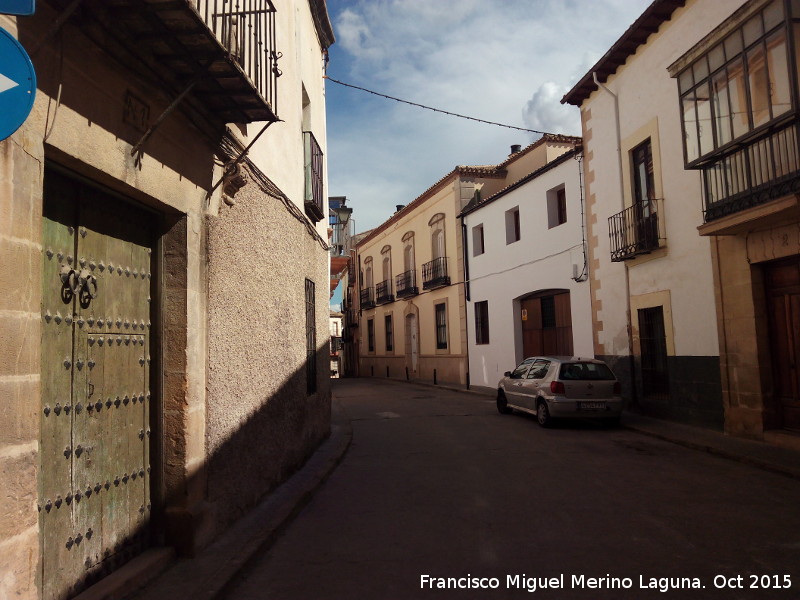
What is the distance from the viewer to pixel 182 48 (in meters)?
3.78

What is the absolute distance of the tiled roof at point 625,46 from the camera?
38.8ft

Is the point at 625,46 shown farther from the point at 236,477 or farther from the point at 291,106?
the point at 236,477

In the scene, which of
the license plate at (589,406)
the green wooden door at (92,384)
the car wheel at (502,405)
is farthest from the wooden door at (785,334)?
the green wooden door at (92,384)

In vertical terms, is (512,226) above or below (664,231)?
above

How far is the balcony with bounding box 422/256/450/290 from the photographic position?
25438 mm

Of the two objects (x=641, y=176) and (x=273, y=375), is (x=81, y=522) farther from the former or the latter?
(x=641, y=176)

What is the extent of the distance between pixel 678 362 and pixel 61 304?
11106 mm

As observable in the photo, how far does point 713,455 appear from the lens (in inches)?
357

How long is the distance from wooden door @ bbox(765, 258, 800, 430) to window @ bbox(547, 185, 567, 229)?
7988mm

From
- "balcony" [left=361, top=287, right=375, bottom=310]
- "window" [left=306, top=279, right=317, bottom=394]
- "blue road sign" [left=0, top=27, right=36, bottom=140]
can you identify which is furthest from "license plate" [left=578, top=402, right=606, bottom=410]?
"balcony" [left=361, top=287, right=375, bottom=310]

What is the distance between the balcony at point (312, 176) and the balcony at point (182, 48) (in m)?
4.09

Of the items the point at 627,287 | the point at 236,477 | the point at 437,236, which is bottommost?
the point at 236,477

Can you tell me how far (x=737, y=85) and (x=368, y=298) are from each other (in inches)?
1118

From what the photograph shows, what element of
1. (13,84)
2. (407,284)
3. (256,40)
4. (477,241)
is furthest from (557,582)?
(407,284)
